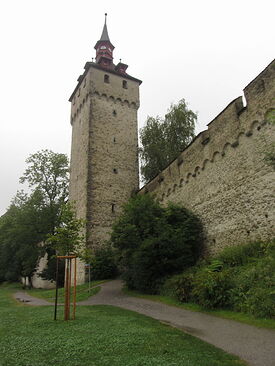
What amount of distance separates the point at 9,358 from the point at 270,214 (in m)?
8.71

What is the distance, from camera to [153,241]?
39.0 ft

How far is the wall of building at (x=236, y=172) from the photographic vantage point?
10273 millimetres

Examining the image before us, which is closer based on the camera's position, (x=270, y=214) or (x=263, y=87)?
(x=270, y=214)

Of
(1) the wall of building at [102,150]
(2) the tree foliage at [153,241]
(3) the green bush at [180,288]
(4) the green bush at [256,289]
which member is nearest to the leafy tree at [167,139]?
(1) the wall of building at [102,150]

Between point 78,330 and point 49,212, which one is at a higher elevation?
point 49,212

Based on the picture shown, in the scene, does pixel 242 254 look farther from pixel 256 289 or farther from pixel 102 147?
pixel 102 147

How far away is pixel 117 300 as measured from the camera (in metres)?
11.1

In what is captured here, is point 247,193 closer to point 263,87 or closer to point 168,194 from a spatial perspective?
point 263,87

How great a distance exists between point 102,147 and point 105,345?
790 inches

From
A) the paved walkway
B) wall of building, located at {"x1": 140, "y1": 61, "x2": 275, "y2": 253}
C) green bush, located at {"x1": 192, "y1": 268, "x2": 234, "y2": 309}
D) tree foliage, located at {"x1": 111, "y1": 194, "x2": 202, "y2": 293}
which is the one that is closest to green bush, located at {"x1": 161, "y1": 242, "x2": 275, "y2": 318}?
green bush, located at {"x1": 192, "y1": 268, "x2": 234, "y2": 309}

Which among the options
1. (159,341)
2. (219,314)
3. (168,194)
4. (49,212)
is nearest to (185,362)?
(159,341)

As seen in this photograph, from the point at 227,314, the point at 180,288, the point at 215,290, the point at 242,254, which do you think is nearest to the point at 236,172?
the point at 242,254

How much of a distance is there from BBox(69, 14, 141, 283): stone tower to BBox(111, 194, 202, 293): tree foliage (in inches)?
310

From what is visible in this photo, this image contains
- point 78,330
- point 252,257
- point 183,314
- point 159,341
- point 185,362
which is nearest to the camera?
point 185,362
